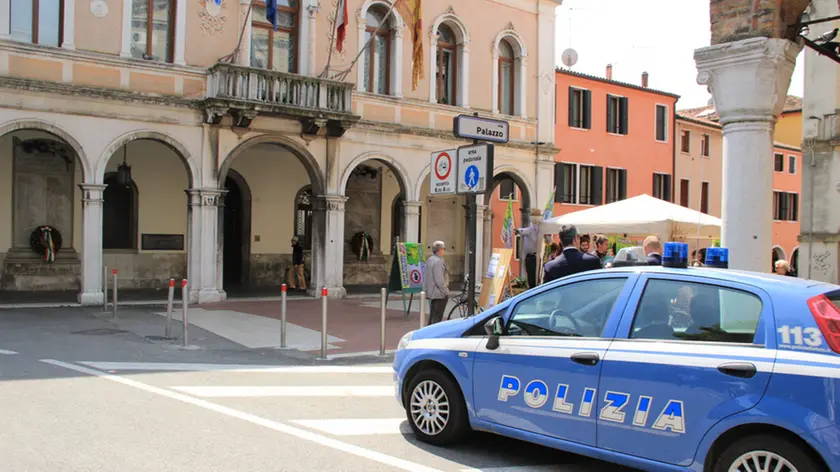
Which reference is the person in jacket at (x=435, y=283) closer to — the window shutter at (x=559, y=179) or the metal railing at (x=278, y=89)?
the metal railing at (x=278, y=89)

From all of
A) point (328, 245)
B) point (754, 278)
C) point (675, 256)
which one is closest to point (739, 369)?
point (754, 278)

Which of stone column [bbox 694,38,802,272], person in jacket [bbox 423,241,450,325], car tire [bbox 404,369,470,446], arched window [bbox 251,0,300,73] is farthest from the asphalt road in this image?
arched window [bbox 251,0,300,73]

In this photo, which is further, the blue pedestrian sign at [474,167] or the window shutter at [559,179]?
the window shutter at [559,179]

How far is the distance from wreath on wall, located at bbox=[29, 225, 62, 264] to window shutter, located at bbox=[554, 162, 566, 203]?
1911 centimetres

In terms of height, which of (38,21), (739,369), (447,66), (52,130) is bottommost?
(739,369)

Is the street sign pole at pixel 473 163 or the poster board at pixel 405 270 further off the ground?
the street sign pole at pixel 473 163

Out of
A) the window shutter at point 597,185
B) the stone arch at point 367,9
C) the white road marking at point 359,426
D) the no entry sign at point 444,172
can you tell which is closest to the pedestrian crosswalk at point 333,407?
the white road marking at point 359,426

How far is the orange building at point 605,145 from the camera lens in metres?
31.1

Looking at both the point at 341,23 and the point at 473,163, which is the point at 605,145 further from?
the point at 473,163

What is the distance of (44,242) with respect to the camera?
66.6 ft

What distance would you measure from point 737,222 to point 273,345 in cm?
754

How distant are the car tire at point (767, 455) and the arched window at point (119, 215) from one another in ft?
68.2

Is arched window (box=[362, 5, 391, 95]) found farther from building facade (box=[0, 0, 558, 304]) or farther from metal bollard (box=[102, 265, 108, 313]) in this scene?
metal bollard (box=[102, 265, 108, 313])

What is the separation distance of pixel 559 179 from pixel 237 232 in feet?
45.3
